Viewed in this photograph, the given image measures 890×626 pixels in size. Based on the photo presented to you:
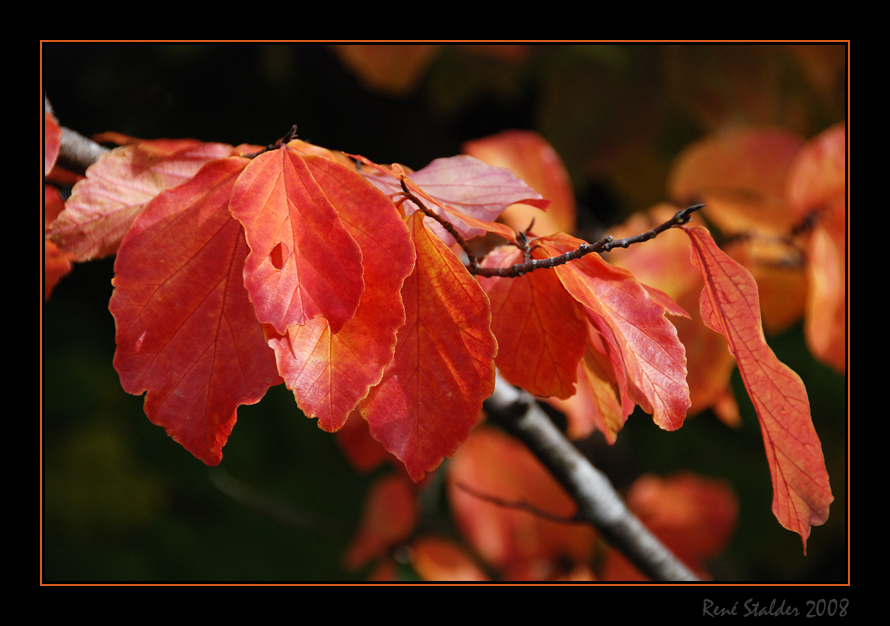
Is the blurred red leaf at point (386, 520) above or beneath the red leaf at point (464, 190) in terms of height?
beneath

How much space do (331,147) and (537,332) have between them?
0.74m

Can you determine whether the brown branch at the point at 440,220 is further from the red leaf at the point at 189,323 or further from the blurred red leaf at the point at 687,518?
the blurred red leaf at the point at 687,518

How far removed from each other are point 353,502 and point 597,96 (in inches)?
36.2

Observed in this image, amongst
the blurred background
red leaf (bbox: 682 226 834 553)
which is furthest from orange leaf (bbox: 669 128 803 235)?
red leaf (bbox: 682 226 834 553)

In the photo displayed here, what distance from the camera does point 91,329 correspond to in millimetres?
1246

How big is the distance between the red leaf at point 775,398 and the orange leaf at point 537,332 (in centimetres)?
8

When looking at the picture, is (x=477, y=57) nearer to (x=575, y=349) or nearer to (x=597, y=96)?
(x=597, y=96)

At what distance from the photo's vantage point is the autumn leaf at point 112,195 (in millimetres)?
357

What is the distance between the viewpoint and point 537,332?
37 centimetres

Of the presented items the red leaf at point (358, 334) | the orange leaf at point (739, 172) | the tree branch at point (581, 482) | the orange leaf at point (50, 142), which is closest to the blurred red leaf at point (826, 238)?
the orange leaf at point (739, 172)

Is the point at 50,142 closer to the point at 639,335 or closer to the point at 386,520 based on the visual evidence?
the point at 639,335

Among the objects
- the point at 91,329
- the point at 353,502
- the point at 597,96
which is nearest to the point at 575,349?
the point at 597,96

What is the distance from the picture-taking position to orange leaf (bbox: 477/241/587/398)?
Result: 369 mm

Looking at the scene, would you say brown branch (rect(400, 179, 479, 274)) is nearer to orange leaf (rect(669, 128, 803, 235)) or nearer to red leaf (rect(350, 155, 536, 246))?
→ red leaf (rect(350, 155, 536, 246))
